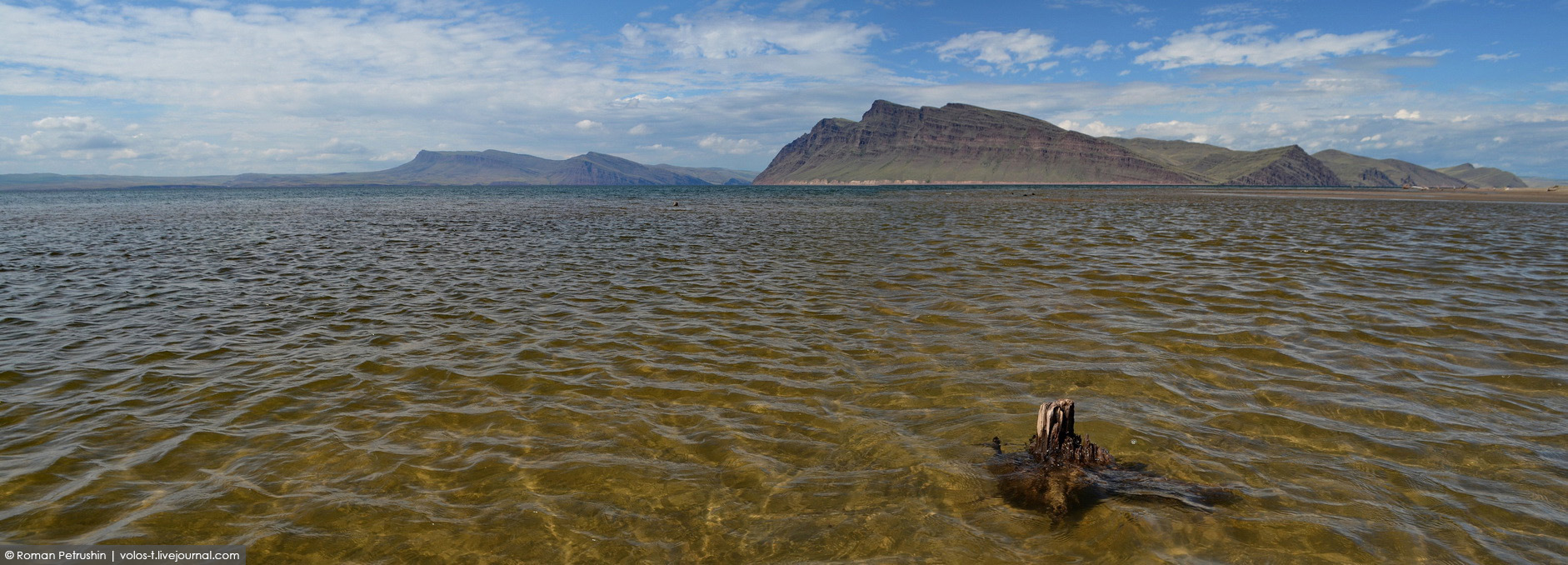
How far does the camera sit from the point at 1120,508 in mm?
5504

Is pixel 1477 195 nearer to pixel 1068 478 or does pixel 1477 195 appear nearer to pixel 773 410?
pixel 1068 478

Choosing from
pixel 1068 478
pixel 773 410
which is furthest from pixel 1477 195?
pixel 773 410

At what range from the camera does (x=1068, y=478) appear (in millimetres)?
5949

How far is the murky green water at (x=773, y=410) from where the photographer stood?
5.28 m

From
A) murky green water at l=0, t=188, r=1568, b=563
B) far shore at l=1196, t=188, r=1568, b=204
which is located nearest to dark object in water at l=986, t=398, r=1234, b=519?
murky green water at l=0, t=188, r=1568, b=563

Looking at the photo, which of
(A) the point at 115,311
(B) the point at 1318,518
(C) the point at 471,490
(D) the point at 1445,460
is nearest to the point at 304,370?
(C) the point at 471,490

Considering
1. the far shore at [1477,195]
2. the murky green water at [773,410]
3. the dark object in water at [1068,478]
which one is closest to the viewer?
the murky green water at [773,410]

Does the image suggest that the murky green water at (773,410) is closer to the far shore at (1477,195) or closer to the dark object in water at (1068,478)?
the dark object in water at (1068,478)

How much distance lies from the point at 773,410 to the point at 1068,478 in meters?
3.40

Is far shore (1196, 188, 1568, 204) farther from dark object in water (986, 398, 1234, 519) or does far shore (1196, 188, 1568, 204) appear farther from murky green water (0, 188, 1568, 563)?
dark object in water (986, 398, 1234, 519)

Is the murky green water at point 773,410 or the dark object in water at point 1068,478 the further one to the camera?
the dark object in water at point 1068,478

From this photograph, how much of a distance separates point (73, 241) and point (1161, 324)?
1691 inches

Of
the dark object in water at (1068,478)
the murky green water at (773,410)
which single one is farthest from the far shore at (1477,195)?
the dark object in water at (1068,478)

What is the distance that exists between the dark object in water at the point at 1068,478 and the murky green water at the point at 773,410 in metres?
0.21
